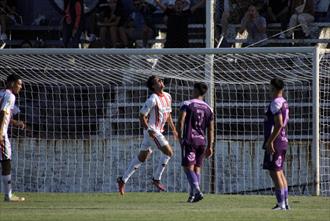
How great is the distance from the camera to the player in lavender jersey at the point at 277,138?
60.2ft

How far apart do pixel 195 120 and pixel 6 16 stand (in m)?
13.9

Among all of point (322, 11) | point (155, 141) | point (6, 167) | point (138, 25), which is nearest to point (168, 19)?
point (138, 25)

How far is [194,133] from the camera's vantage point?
799 inches

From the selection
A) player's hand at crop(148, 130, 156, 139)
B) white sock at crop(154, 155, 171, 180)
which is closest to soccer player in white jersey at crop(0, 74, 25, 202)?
player's hand at crop(148, 130, 156, 139)

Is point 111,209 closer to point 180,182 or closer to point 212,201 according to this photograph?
point 212,201

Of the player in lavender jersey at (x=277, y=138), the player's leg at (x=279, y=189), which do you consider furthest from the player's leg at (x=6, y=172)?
the player's leg at (x=279, y=189)

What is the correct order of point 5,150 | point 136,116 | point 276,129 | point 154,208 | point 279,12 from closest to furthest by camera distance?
point 276,129 → point 154,208 → point 5,150 → point 136,116 → point 279,12

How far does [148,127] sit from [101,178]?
13.4ft

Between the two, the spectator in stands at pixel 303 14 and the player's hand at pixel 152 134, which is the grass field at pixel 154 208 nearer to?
the player's hand at pixel 152 134

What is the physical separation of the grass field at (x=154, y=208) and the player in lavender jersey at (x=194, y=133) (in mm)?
468

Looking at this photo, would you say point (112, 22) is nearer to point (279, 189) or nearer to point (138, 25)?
point (138, 25)

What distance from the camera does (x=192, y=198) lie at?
20219 mm

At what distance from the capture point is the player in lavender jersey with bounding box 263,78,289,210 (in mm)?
18359

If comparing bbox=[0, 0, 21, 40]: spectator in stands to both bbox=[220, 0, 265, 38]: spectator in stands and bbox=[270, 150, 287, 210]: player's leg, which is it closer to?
bbox=[220, 0, 265, 38]: spectator in stands
